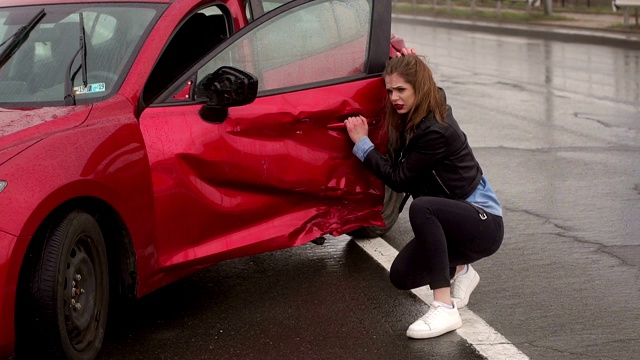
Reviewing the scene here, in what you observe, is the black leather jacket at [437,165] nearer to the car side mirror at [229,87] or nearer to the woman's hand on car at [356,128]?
the woman's hand on car at [356,128]

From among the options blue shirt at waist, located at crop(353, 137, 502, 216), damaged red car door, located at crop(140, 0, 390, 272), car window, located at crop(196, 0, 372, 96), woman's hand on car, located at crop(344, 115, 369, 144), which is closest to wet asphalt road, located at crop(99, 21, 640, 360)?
damaged red car door, located at crop(140, 0, 390, 272)

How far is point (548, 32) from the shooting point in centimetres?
2691

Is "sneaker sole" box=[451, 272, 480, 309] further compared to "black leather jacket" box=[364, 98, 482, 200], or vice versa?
"sneaker sole" box=[451, 272, 480, 309]

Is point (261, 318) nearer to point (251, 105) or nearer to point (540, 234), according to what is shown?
point (251, 105)

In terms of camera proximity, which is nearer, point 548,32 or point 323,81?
point 323,81

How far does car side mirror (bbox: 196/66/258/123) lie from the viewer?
541cm

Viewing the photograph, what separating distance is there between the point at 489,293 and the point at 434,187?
74 cm

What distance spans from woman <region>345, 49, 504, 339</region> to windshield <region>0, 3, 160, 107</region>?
126cm

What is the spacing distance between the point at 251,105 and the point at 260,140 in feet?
0.55

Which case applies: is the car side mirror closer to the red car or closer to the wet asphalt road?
the red car

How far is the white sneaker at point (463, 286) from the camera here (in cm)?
588

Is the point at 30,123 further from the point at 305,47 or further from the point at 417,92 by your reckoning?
the point at 417,92

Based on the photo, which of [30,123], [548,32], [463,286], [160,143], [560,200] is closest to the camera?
[30,123]

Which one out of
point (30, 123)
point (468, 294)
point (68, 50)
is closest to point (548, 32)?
point (468, 294)
